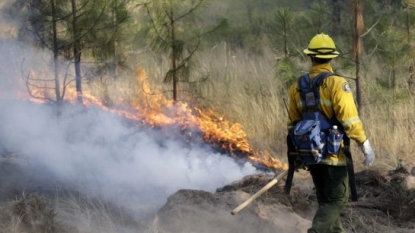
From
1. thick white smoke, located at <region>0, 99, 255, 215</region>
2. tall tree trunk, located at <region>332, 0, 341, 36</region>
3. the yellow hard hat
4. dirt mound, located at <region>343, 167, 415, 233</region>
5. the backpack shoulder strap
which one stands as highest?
tall tree trunk, located at <region>332, 0, 341, 36</region>

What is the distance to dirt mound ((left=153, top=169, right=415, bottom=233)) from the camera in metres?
6.20

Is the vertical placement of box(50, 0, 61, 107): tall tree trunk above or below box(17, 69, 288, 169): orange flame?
above

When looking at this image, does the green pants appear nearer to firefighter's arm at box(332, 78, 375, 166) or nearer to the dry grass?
firefighter's arm at box(332, 78, 375, 166)

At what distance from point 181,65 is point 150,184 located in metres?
2.45

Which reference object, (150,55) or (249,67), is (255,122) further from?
(150,55)

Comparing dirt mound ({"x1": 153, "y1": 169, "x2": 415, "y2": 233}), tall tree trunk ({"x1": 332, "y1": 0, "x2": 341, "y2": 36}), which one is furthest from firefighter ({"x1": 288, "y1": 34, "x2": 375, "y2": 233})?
tall tree trunk ({"x1": 332, "y1": 0, "x2": 341, "y2": 36})

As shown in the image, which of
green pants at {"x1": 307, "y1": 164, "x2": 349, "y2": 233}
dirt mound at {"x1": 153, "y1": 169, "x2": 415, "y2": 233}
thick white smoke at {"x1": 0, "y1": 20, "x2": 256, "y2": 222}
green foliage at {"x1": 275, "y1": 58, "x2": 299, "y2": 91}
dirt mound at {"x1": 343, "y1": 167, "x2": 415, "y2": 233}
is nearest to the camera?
green pants at {"x1": 307, "y1": 164, "x2": 349, "y2": 233}

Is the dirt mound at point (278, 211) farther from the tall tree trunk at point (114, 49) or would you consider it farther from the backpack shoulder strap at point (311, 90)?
the tall tree trunk at point (114, 49)

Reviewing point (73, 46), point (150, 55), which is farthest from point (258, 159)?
point (150, 55)

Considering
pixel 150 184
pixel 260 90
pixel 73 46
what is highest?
pixel 73 46

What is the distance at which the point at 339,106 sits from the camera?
16.9 feet

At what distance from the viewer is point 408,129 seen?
998 centimetres

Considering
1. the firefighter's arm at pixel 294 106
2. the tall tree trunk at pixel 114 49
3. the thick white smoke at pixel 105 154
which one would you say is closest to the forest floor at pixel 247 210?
the thick white smoke at pixel 105 154

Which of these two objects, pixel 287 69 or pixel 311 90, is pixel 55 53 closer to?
pixel 287 69
